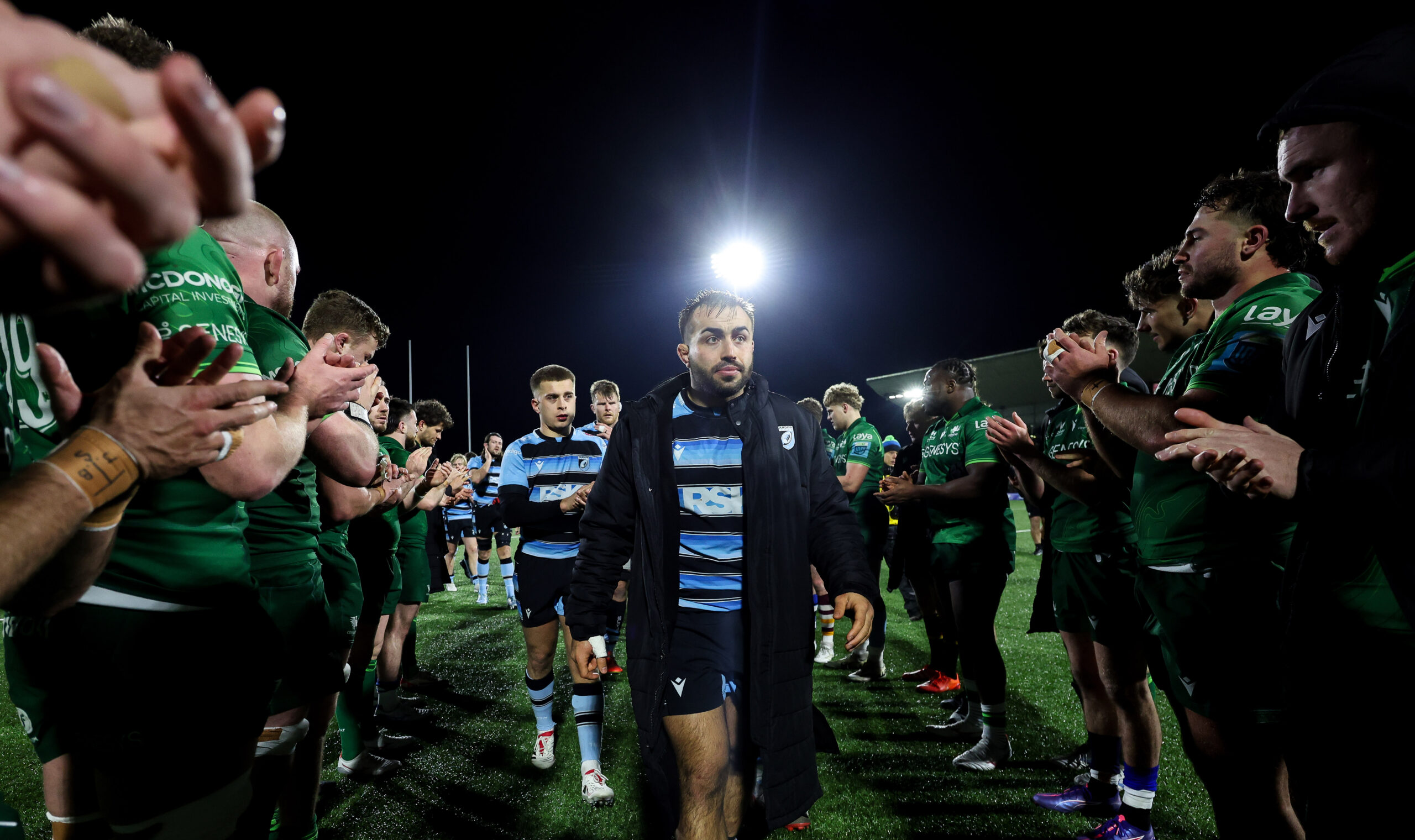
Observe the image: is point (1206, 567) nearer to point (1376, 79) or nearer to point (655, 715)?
point (1376, 79)

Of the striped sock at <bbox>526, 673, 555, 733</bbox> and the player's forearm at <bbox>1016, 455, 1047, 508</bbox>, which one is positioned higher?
the player's forearm at <bbox>1016, 455, 1047, 508</bbox>

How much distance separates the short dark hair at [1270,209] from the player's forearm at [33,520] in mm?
3670

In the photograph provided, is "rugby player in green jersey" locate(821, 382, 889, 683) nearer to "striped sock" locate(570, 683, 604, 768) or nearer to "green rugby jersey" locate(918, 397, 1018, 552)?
"green rugby jersey" locate(918, 397, 1018, 552)

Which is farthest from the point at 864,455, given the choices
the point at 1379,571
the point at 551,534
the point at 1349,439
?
the point at 1379,571

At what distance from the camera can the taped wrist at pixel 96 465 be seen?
3.24ft

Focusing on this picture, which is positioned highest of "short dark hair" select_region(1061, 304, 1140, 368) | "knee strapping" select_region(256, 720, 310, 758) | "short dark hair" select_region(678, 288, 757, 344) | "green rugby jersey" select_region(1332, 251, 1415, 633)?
"short dark hair" select_region(678, 288, 757, 344)

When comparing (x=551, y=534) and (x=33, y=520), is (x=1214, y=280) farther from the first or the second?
(x=551, y=534)

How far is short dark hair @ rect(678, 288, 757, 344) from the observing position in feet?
10.6

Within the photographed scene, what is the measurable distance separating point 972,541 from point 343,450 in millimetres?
4229

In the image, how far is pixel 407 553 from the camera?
5625 millimetres

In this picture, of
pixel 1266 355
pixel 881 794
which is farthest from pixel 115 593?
pixel 881 794

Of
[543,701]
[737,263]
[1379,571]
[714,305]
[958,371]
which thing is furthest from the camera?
[737,263]

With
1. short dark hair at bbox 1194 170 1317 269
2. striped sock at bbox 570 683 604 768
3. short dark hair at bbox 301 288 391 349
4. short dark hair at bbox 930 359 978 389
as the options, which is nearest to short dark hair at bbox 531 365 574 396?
short dark hair at bbox 301 288 391 349

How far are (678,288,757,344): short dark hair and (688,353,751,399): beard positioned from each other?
27 centimetres
